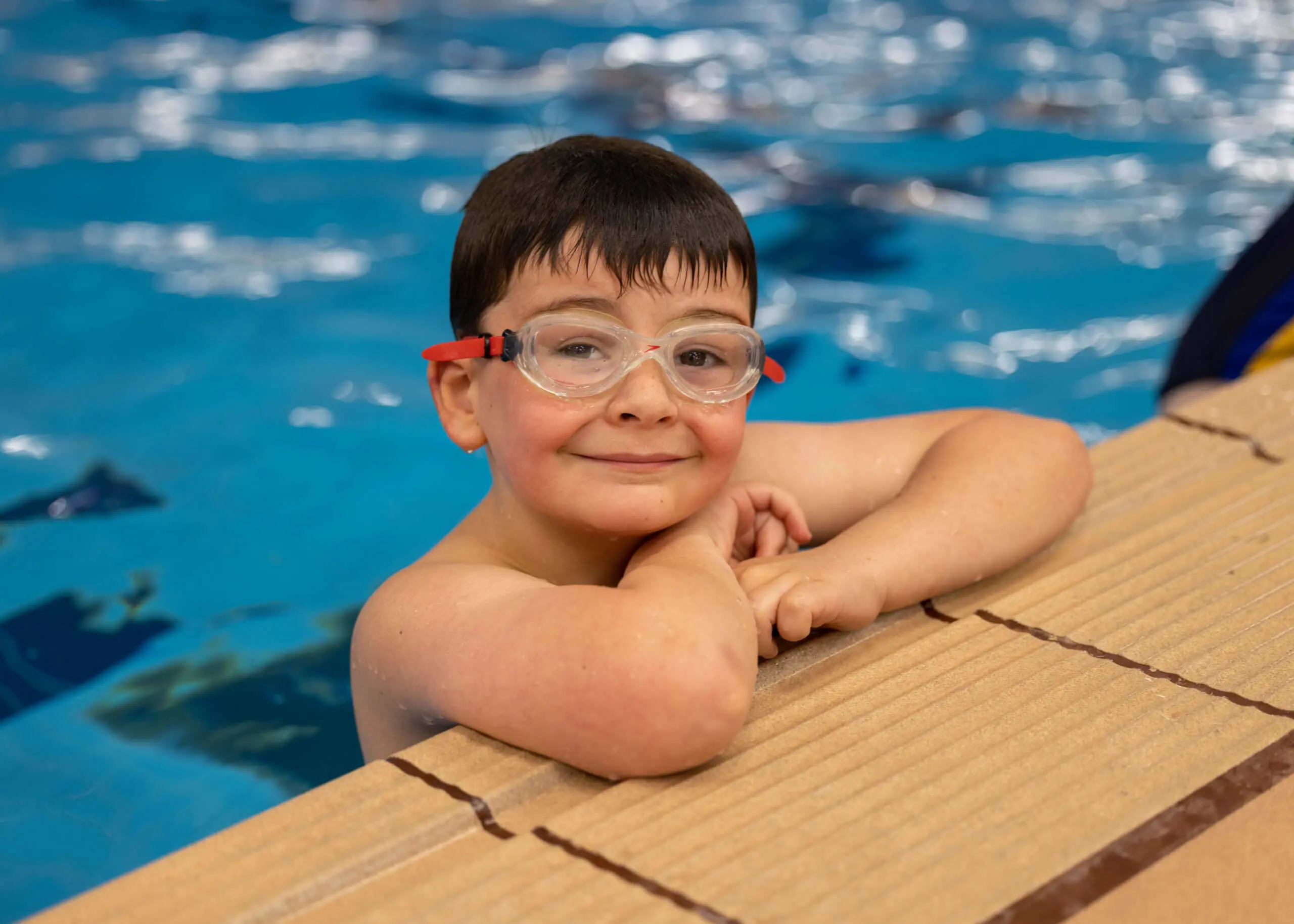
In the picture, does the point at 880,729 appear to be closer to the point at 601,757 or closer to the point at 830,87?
the point at 601,757

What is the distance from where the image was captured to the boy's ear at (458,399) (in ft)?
7.84

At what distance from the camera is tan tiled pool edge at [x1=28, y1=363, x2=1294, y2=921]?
1612mm

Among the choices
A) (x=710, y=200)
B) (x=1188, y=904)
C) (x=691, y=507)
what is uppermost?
(x=710, y=200)

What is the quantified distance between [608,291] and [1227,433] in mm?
1597

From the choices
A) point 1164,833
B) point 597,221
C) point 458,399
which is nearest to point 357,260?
point 458,399

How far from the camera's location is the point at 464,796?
1.84 meters

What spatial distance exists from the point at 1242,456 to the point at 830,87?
5.57 m

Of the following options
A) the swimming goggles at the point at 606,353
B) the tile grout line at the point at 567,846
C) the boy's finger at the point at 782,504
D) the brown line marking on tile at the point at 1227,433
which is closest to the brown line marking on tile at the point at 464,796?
the tile grout line at the point at 567,846

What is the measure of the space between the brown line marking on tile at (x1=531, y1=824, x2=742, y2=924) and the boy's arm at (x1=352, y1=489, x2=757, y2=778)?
0.16m

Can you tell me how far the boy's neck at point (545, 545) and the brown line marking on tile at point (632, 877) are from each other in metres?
0.74

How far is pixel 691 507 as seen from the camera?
7.36 ft

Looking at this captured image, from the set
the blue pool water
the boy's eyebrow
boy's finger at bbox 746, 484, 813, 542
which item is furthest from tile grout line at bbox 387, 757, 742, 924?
the blue pool water

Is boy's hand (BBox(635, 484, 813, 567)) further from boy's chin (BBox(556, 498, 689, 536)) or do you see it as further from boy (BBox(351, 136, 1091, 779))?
boy's chin (BBox(556, 498, 689, 536))

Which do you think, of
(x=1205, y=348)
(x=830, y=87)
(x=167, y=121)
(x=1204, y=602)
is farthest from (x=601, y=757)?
(x=830, y=87)
